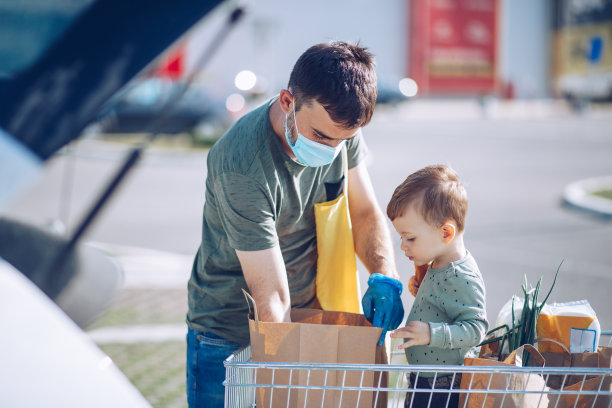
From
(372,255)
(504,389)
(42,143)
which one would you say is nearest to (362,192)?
(372,255)

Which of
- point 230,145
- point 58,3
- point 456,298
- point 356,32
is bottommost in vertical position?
point 456,298

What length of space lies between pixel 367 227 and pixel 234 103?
709 inches

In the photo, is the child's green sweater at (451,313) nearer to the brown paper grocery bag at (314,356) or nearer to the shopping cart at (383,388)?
the shopping cart at (383,388)

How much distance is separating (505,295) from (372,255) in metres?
3.90

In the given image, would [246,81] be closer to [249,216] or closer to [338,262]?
[338,262]

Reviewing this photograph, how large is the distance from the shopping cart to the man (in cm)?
17

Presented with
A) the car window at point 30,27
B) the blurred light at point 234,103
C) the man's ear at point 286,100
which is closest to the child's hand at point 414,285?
the man's ear at point 286,100

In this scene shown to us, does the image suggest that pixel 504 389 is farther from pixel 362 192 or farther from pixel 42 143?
pixel 42 143

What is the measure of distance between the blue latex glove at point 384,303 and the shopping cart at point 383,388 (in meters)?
0.15

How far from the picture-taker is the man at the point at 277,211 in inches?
76.5

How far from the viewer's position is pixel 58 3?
11.0 ft

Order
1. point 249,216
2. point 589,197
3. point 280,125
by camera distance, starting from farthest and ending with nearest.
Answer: point 589,197, point 280,125, point 249,216

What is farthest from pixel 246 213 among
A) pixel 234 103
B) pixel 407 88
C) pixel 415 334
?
pixel 407 88

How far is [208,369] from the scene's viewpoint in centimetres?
225
